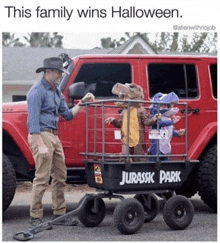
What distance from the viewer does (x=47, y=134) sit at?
571 cm

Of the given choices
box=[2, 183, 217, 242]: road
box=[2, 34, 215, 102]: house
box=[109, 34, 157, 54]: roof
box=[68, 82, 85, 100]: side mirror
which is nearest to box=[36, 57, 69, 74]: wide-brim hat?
box=[68, 82, 85, 100]: side mirror

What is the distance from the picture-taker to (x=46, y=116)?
575 cm

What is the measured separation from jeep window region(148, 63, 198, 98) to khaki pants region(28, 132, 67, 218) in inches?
55.2

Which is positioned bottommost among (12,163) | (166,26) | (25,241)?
(25,241)

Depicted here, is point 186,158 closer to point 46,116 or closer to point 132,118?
point 132,118

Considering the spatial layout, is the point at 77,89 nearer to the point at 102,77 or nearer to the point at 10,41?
the point at 102,77

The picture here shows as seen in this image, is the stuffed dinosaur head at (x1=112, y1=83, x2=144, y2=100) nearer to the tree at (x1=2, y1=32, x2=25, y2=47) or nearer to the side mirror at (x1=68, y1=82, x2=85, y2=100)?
the side mirror at (x1=68, y1=82, x2=85, y2=100)

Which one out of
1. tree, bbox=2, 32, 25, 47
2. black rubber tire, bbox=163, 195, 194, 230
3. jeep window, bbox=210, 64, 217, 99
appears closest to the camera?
black rubber tire, bbox=163, 195, 194, 230

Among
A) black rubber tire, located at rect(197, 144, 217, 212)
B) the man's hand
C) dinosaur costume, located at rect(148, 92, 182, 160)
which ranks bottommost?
black rubber tire, located at rect(197, 144, 217, 212)

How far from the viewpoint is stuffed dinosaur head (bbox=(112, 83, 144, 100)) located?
5.99 m

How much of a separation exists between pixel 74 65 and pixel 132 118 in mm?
1116

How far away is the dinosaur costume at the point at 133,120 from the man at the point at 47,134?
33 cm

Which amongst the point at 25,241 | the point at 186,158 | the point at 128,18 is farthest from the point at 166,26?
the point at 25,241

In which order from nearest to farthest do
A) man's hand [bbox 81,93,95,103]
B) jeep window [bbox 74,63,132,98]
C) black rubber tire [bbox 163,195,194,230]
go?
black rubber tire [bbox 163,195,194,230]
man's hand [bbox 81,93,95,103]
jeep window [bbox 74,63,132,98]
